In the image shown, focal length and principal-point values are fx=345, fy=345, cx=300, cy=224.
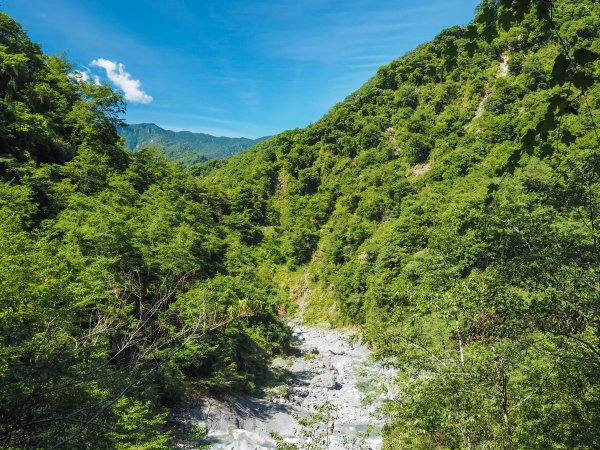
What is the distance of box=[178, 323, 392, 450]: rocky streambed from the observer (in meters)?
14.4

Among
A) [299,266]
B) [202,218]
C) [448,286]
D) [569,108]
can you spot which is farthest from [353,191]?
[569,108]

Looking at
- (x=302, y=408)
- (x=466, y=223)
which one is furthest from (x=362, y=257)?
(x=466, y=223)

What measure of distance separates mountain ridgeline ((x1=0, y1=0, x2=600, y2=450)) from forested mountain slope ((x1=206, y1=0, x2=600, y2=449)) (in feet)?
0.19

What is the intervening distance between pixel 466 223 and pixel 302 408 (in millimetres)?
16398

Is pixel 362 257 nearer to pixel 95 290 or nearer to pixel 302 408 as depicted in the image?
pixel 302 408

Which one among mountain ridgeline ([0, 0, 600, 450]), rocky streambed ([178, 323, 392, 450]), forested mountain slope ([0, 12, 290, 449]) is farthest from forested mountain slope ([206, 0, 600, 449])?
forested mountain slope ([0, 12, 290, 449])

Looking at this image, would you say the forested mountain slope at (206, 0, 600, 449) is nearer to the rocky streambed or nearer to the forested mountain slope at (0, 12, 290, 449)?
the rocky streambed

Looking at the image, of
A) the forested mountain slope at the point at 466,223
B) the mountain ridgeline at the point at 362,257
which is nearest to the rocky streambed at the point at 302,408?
the mountain ridgeline at the point at 362,257

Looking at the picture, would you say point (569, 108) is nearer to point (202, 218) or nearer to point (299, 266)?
point (202, 218)

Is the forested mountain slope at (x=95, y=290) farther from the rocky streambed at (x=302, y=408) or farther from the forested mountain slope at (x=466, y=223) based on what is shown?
the forested mountain slope at (x=466, y=223)

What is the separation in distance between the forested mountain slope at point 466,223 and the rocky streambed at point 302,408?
97.8 inches

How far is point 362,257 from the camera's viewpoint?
42.9 meters

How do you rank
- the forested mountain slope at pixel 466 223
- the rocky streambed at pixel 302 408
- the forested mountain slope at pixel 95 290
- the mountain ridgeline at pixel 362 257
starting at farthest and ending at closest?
the rocky streambed at pixel 302 408, the forested mountain slope at pixel 466 223, the mountain ridgeline at pixel 362 257, the forested mountain slope at pixel 95 290

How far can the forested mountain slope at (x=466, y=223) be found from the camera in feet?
14.6
